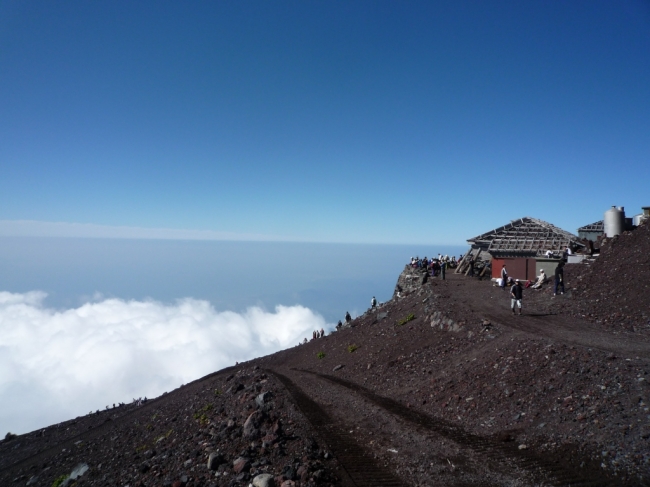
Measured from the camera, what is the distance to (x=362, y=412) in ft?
41.2

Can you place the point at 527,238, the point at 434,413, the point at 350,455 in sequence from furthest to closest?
the point at 527,238 → the point at 434,413 → the point at 350,455

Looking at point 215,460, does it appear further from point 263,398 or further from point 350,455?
point 263,398

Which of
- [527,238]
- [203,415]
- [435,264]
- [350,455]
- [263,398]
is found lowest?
[203,415]

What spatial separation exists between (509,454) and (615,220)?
24.7m

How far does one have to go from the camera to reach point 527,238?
35.5 meters

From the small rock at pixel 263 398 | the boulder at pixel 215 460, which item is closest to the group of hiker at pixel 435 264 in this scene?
the small rock at pixel 263 398

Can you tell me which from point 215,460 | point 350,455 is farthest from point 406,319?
point 215,460

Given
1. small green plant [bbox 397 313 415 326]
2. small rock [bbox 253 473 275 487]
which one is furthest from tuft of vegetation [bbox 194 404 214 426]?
small green plant [bbox 397 313 415 326]

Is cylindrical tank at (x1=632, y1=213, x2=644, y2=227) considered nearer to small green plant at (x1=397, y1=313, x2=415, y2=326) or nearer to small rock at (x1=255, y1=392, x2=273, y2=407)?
small green plant at (x1=397, y1=313, x2=415, y2=326)

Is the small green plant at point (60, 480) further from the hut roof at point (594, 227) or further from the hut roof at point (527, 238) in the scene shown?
the hut roof at point (594, 227)

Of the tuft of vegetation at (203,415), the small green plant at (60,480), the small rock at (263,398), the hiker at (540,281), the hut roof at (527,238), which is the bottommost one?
the small green plant at (60,480)

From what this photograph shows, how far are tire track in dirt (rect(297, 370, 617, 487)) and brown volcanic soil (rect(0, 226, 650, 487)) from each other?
40 millimetres

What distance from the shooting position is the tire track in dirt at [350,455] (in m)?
7.83

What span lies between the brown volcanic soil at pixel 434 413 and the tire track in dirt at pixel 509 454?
40 millimetres
